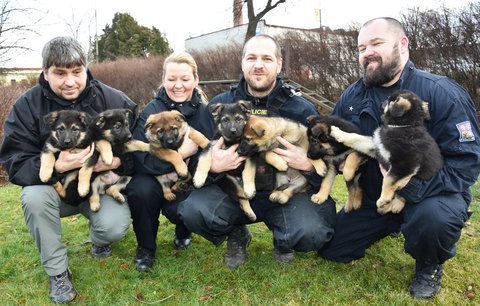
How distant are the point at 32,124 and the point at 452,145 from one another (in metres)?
4.23

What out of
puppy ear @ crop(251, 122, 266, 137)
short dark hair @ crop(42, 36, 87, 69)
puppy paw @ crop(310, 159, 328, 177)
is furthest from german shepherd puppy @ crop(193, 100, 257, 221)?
short dark hair @ crop(42, 36, 87, 69)

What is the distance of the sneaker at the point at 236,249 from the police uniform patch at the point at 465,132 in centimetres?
246

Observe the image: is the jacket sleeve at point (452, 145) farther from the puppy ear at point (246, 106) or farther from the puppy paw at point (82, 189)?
the puppy paw at point (82, 189)

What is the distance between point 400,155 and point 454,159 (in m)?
0.58

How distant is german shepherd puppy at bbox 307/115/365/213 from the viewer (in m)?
4.27

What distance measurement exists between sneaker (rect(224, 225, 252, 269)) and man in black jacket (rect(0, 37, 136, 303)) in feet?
3.82

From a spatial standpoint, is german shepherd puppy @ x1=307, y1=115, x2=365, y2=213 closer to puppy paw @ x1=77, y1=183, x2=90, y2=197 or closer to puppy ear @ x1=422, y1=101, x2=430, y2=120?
puppy ear @ x1=422, y1=101, x2=430, y2=120

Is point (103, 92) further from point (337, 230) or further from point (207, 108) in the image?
point (337, 230)

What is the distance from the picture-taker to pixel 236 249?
4.68m

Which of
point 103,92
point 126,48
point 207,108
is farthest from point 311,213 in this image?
point 126,48

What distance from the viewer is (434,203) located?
3.74m

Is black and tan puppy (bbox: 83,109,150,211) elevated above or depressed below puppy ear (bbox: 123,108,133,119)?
below

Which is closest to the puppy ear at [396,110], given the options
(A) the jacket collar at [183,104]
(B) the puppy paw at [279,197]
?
(B) the puppy paw at [279,197]

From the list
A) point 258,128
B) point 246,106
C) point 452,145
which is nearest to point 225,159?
point 258,128
